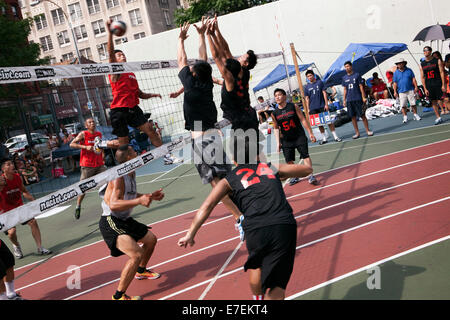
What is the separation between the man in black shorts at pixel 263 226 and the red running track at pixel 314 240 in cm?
125

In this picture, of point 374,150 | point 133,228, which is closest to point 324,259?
point 133,228

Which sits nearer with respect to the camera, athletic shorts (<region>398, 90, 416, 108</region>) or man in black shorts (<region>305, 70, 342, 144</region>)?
man in black shorts (<region>305, 70, 342, 144</region>)

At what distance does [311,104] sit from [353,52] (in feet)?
20.1

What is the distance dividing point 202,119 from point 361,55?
13566 mm

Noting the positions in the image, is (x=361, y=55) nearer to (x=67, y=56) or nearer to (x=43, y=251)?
(x=43, y=251)

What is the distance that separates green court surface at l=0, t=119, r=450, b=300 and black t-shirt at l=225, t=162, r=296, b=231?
4.65 feet

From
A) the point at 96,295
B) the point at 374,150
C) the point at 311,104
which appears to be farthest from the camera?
the point at 311,104

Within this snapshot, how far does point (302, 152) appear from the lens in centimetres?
843

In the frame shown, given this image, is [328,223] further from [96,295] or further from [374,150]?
[374,150]

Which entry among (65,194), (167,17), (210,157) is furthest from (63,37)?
(65,194)

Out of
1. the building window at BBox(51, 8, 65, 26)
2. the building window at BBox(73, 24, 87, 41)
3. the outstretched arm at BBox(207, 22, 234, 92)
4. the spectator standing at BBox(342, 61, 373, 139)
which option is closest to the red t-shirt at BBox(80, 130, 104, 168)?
the outstretched arm at BBox(207, 22, 234, 92)

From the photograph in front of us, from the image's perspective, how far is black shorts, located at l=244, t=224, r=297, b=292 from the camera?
3.18 metres

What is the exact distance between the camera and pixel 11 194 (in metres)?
7.12

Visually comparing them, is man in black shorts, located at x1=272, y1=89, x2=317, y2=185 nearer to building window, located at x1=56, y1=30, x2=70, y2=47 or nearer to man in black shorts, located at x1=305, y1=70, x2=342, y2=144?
man in black shorts, located at x1=305, y1=70, x2=342, y2=144
